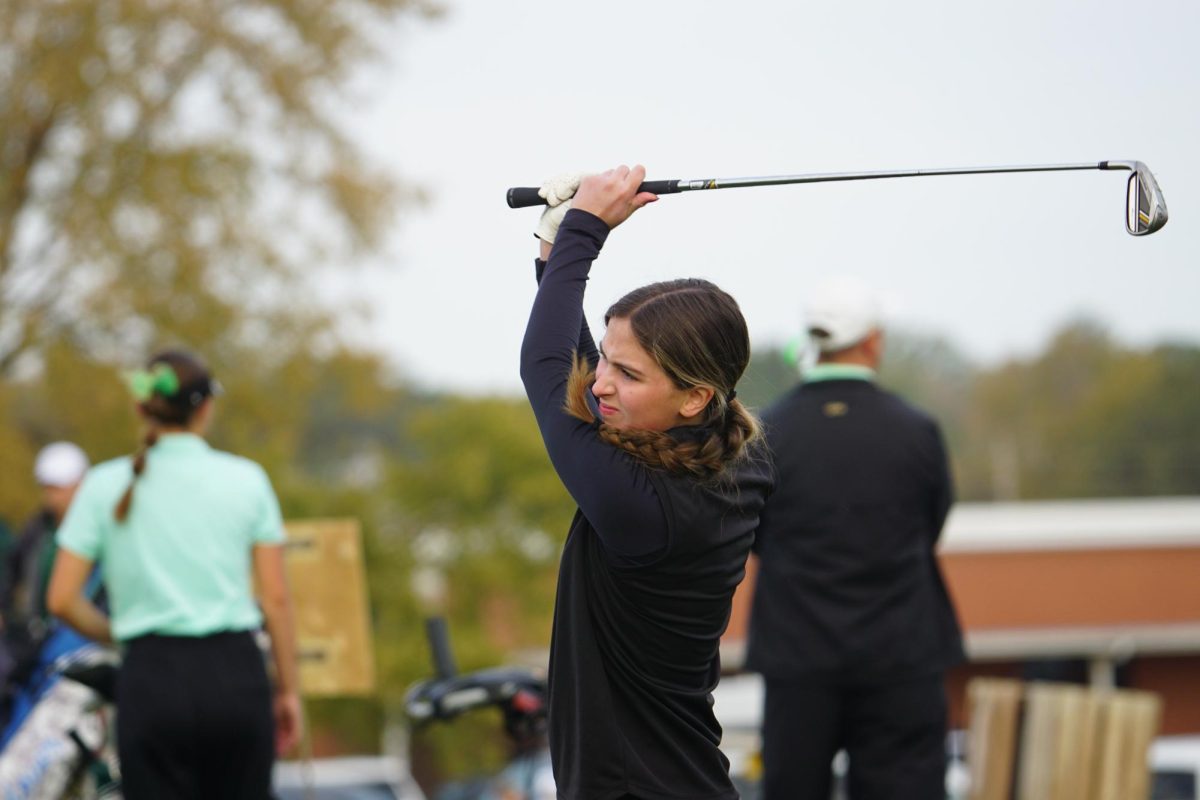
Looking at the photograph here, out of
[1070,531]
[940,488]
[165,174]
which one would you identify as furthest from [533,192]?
[1070,531]

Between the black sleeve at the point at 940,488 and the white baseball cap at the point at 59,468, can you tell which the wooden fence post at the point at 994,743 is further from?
the white baseball cap at the point at 59,468

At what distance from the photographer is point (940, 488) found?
14.7ft

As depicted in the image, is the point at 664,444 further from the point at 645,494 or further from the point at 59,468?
the point at 59,468

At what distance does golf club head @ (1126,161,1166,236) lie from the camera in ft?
8.70

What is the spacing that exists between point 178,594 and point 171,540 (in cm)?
15

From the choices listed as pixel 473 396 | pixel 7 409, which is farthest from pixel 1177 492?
pixel 7 409

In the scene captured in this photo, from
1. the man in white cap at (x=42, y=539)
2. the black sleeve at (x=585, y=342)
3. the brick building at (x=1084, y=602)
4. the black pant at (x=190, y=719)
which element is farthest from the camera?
the brick building at (x=1084, y=602)

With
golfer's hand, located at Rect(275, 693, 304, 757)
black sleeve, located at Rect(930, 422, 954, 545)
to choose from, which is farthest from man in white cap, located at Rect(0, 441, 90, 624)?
black sleeve, located at Rect(930, 422, 954, 545)

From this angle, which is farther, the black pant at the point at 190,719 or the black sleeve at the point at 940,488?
the black sleeve at the point at 940,488

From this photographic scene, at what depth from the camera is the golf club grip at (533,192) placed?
246 cm

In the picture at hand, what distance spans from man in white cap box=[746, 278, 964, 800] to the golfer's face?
6.30 ft

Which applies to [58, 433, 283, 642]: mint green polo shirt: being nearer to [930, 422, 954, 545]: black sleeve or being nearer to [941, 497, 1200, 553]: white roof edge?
[930, 422, 954, 545]: black sleeve

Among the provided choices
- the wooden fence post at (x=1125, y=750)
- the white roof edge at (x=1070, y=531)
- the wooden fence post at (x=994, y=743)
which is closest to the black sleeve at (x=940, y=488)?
the wooden fence post at (x=1125, y=750)

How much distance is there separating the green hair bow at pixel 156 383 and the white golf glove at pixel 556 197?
79.3 inches
